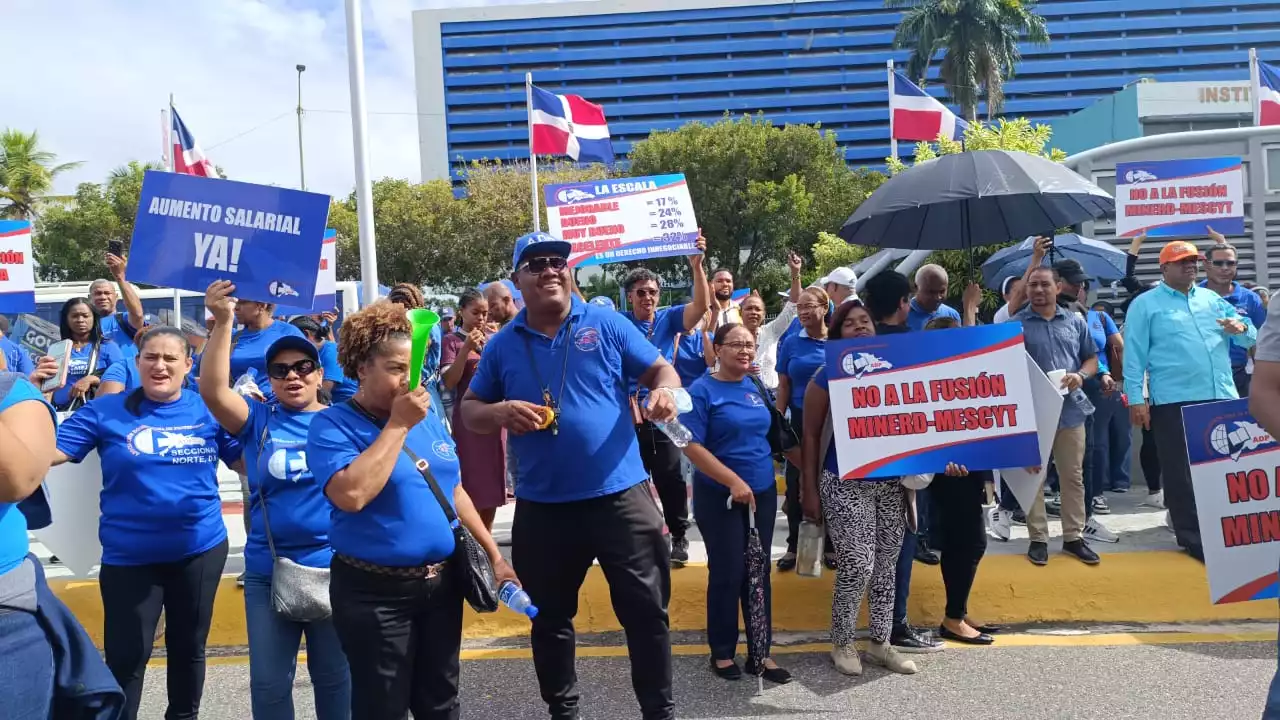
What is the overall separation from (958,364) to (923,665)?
1483 millimetres

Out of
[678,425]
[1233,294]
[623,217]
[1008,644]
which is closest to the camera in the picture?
[678,425]

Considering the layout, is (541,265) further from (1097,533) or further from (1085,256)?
(1085,256)

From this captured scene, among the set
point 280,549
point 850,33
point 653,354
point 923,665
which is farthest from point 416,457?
point 850,33

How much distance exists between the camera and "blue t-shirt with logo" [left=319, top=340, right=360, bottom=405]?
4.56 m

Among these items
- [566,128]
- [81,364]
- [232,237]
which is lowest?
[81,364]

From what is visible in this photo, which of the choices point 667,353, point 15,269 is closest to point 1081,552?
point 667,353

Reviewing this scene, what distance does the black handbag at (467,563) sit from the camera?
2.99m

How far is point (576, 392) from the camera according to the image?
12.0 feet

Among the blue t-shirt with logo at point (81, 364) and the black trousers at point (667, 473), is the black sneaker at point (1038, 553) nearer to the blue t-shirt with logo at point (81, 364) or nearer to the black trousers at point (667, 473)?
the black trousers at point (667, 473)

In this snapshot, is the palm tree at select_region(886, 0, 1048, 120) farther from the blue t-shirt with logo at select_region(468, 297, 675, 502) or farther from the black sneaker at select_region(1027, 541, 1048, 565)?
the blue t-shirt with logo at select_region(468, 297, 675, 502)

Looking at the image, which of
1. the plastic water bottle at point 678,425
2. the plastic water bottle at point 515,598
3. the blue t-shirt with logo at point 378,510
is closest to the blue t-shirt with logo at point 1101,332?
the plastic water bottle at point 678,425

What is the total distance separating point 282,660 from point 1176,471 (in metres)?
5.07

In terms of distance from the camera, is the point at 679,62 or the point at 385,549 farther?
the point at 679,62

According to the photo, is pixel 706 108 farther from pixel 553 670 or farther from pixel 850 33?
pixel 553 670
